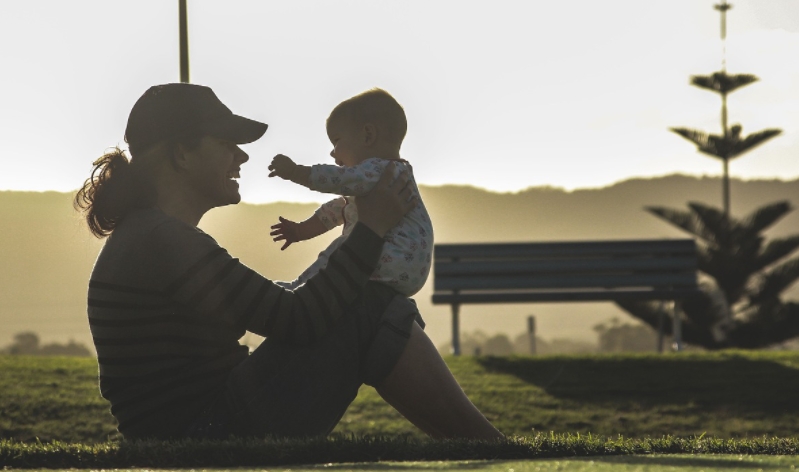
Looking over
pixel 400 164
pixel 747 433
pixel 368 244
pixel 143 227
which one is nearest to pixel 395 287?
pixel 368 244

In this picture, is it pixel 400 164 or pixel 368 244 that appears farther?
A: pixel 400 164

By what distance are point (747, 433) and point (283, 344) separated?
4210 millimetres

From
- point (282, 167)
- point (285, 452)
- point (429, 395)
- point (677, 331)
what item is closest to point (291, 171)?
point (282, 167)

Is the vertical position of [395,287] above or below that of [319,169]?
below

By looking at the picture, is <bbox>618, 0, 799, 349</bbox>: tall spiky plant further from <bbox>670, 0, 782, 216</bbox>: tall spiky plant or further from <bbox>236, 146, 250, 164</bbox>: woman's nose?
<bbox>236, 146, 250, 164</bbox>: woman's nose

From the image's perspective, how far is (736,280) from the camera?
78.2ft

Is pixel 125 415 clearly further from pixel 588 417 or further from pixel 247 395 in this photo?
pixel 588 417

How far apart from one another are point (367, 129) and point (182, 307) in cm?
112

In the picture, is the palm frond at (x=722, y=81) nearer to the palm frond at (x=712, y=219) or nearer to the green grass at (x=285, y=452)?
the palm frond at (x=712, y=219)

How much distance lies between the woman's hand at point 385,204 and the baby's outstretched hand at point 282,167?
0.95ft

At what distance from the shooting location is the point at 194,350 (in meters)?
3.21

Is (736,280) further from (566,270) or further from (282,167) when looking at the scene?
(282,167)

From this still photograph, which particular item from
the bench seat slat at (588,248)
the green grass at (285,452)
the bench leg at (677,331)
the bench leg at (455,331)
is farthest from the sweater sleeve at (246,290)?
the bench leg at (677,331)

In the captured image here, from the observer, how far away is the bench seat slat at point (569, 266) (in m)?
10.8
